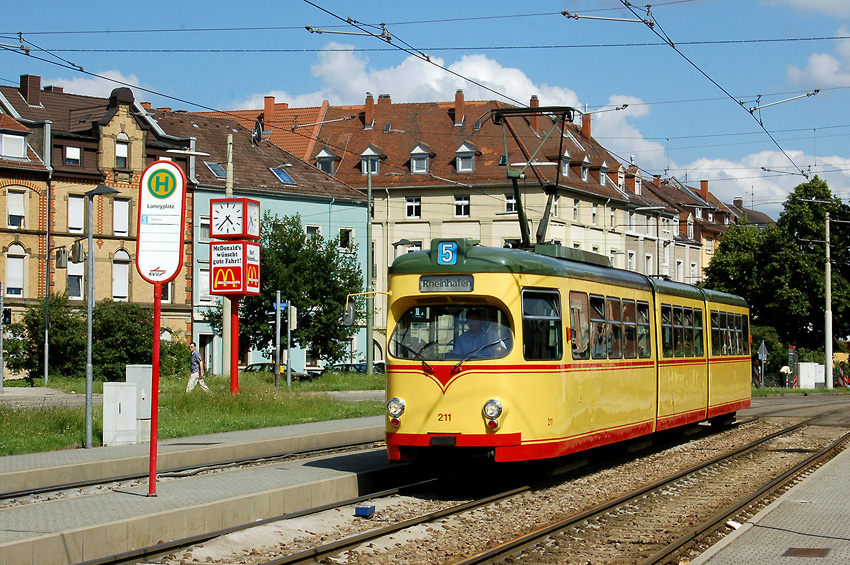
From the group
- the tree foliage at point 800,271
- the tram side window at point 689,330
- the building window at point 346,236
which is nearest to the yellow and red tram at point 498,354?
the tram side window at point 689,330

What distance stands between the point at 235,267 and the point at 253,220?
50.9 inches

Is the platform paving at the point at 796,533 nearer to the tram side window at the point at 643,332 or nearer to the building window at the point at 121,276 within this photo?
the tram side window at the point at 643,332

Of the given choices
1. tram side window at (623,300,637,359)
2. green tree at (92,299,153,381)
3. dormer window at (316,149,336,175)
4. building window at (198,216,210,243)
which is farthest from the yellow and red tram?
dormer window at (316,149,336,175)

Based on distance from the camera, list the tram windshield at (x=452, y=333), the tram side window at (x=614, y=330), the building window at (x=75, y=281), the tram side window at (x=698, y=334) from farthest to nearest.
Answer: the building window at (x=75, y=281) → the tram side window at (x=698, y=334) → the tram side window at (x=614, y=330) → the tram windshield at (x=452, y=333)

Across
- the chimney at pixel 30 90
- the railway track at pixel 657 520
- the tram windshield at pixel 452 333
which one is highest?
the chimney at pixel 30 90

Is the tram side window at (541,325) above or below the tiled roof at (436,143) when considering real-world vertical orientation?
below

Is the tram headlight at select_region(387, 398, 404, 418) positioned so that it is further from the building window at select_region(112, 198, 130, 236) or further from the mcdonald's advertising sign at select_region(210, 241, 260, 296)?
the building window at select_region(112, 198, 130, 236)

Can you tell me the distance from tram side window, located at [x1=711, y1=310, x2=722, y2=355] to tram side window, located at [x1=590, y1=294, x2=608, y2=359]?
23.9 feet

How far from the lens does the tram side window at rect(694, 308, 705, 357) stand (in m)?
21.2

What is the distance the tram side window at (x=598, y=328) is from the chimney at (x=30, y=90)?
47.3 meters

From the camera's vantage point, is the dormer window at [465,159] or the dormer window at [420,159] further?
the dormer window at [420,159]

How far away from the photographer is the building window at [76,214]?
53381 mm

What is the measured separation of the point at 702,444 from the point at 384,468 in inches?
349

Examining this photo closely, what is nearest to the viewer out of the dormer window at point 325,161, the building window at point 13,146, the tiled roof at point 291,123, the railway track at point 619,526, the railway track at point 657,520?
the railway track at point 619,526
